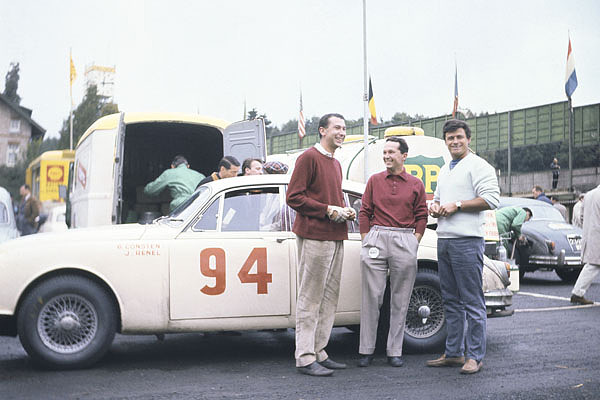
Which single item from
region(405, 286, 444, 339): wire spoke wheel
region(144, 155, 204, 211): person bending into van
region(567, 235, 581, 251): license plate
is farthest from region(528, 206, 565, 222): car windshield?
region(405, 286, 444, 339): wire spoke wheel

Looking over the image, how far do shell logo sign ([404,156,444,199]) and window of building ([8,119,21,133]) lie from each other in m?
60.3

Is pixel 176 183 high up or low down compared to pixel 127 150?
down

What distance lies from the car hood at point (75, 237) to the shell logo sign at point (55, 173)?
21.3m

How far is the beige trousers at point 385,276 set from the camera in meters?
5.98

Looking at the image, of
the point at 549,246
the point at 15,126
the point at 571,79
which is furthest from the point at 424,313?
the point at 15,126

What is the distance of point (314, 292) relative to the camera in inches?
225

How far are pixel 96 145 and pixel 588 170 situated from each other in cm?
3524

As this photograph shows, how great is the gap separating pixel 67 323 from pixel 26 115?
211 feet

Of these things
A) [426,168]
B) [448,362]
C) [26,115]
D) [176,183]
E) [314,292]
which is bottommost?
[448,362]

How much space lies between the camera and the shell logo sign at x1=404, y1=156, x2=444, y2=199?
12617 millimetres

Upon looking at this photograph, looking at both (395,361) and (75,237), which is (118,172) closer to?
(75,237)

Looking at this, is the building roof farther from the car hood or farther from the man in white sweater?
the man in white sweater

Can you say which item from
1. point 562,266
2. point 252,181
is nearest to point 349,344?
point 252,181

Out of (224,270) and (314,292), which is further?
(224,270)
